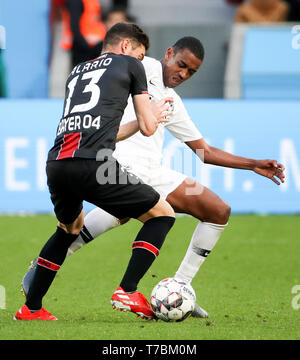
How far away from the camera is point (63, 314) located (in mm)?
5422

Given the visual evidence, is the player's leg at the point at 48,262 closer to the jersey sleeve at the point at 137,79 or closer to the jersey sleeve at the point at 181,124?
the jersey sleeve at the point at 137,79

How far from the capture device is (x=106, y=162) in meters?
4.68

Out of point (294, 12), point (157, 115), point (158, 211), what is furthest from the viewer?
point (294, 12)

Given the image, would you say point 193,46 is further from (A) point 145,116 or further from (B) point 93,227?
(B) point 93,227

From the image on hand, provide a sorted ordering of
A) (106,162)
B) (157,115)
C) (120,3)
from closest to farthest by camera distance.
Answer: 1. (106,162)
2. (157,115)
3. (120,3)

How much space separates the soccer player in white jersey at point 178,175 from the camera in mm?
5727

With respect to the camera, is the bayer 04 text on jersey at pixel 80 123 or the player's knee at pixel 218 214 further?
the player's knee at pixel 218 214

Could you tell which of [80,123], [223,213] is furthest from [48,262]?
[223,213]

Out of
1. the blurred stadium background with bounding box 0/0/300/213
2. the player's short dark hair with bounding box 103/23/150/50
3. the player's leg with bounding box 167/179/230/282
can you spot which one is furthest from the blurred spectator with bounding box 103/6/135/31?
the player's short dark hair with bounding box 103/23/150/50

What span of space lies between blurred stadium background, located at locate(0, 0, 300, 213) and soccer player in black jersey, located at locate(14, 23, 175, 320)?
492 centimetres

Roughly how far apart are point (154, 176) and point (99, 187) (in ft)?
4.14

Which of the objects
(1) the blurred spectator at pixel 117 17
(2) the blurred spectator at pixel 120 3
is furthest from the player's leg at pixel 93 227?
(2) the blurred spectator at pixel 120 3

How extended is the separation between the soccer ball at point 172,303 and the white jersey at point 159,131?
109 centimetres

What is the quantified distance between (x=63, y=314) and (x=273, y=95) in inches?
312
